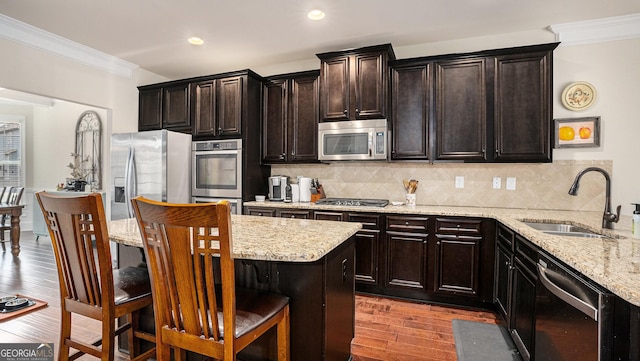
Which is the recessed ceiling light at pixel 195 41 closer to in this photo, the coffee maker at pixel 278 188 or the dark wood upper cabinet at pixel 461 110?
the coffee maker at pixel 278 188

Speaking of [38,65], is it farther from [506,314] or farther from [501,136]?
[506,314]

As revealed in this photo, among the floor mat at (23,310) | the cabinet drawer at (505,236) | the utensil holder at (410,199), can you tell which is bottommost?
the floor mat at (23,310)

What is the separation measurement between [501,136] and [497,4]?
3.83 ft

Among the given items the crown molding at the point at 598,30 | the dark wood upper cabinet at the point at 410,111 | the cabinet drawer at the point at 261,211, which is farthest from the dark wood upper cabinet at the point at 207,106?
the crown molding at the point at 598,30

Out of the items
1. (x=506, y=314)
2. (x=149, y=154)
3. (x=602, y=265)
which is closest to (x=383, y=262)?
(x=506, y=314)

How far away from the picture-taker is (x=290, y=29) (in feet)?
10.6

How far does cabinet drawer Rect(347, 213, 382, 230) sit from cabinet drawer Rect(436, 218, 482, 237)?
0.55 m

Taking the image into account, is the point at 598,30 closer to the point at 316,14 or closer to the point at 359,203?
the point at 316,14

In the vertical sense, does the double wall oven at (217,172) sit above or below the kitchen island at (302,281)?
above

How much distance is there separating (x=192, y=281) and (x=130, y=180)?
3.15 metres

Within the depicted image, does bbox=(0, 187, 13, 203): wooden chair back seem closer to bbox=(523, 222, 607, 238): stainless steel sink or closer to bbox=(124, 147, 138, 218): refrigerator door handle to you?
bbox=(124, 147, 138, 218): refrigerator door handle

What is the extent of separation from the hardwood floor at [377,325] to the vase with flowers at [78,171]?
1.88 metres

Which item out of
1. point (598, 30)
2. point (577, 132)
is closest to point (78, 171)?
point (577, 132)

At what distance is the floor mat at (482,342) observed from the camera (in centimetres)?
219
